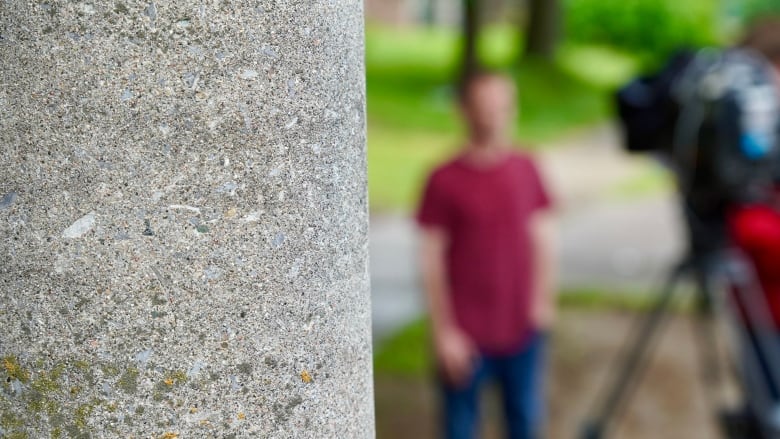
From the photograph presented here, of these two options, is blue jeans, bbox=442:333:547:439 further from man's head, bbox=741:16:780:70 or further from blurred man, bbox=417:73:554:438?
man's head, bbox=741:16:780:70

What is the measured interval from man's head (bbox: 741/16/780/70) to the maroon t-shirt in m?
0.87

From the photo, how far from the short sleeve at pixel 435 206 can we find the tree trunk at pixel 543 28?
16.5 meters

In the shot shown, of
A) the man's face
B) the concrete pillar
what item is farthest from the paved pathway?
the concrete pillar

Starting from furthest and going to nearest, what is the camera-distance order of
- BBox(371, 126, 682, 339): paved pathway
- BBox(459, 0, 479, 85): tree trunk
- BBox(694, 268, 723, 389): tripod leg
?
BBox(459, 0, 479, 85): tree trunk
BBox(371, 126, 682, 339): paved pathway
BBox(694, 268, 723, 389): tripod leg

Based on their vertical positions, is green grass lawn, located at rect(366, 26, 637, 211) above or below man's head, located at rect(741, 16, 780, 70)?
below

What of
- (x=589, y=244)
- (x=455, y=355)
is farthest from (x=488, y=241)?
(x=589, y=244)

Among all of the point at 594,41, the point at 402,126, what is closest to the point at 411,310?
the point at 402,126

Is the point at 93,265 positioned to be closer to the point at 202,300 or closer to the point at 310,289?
the point at 202,300

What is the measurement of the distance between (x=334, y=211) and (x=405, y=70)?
2032 centimetres

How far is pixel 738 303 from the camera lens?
3324mm

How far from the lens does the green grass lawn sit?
41.8 feet

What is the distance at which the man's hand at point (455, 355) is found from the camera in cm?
344

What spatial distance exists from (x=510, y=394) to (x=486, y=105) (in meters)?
1.08

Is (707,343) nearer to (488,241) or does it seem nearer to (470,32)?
(488,241)
